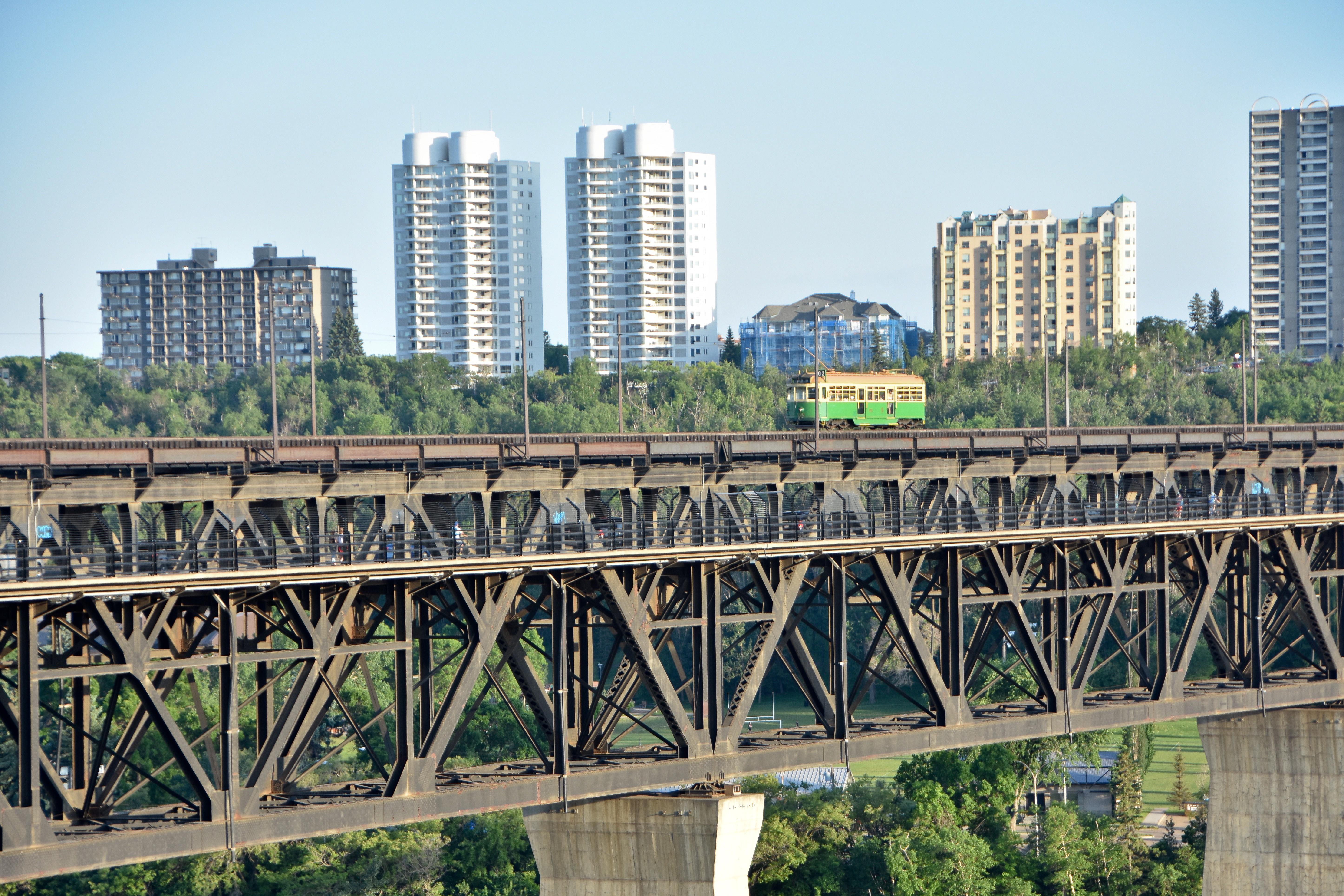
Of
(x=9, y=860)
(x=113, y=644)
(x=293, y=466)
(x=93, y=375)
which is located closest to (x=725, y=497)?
(x=293, y=466)

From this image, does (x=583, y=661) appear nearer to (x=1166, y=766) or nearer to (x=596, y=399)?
(x=1166, y=766)

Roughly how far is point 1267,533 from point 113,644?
3815cm

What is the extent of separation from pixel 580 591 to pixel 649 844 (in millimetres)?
7654

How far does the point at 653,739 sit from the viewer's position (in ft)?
382

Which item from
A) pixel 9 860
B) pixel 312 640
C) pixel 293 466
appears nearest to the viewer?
pixel 9 860

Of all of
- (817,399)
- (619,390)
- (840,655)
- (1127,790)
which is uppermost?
(619,390)

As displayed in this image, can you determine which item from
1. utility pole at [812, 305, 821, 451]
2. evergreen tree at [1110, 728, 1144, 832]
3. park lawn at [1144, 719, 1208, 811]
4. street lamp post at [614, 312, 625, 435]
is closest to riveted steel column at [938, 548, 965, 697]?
utility pole at [812, 305, 821, 451]

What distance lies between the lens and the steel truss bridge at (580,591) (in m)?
35.6

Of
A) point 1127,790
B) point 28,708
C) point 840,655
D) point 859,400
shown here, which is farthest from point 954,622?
point 859,400

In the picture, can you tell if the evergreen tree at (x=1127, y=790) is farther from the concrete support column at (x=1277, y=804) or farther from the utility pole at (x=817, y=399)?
the utility pole at (x=817, y=399)

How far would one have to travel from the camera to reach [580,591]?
4228 centimetres

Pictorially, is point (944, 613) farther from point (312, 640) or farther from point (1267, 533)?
point (312, 640)

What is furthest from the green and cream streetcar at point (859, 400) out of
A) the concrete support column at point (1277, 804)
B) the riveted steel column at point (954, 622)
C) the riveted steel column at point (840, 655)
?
the riveted steel column at point (840, 655)

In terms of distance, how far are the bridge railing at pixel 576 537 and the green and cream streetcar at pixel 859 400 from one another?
1162 inches
